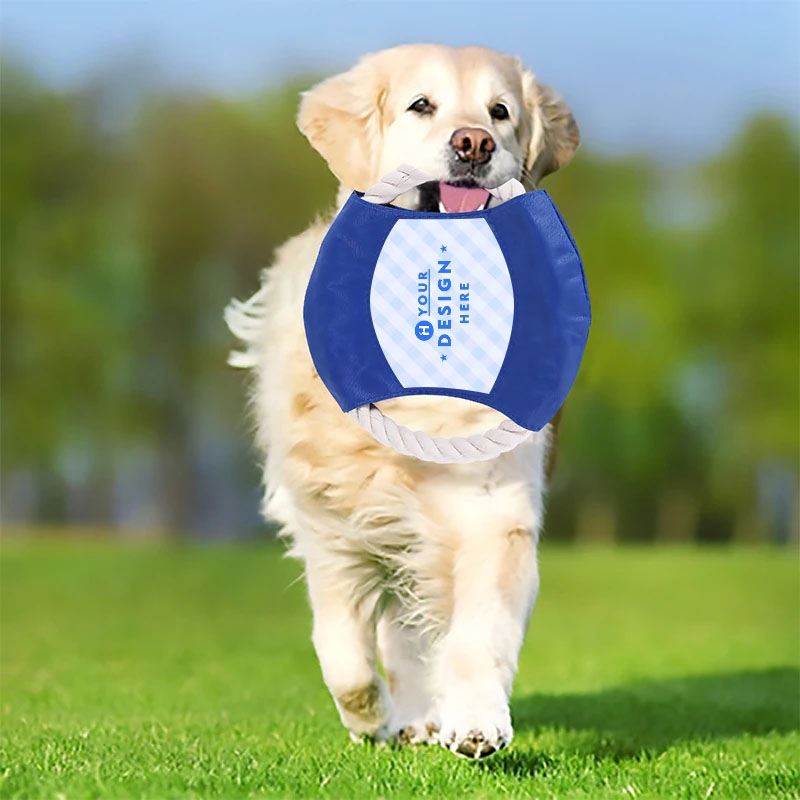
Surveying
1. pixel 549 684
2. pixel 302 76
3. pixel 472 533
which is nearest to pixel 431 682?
pixel 472 533

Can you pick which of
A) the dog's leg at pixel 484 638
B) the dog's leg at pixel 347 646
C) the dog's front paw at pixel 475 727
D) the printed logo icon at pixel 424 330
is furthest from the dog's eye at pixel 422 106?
the dog's front paw at pixel 475 727

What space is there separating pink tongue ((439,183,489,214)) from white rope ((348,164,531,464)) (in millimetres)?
41

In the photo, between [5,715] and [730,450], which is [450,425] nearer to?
[5,715]

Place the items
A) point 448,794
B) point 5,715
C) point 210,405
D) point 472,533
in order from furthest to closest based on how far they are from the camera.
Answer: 1. point 210,405
2. point 5,715
3. point 472,533
4. point 448,794

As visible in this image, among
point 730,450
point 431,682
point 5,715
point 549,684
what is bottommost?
point 730,450

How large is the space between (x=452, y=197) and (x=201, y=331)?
1916 cm

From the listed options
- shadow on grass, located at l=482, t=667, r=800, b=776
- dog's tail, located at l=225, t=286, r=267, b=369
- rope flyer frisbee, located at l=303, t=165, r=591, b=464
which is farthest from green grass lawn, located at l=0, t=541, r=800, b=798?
rope flyer frisbee, located at l=303, t=165, r=591, b=464

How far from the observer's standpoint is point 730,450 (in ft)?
78.9

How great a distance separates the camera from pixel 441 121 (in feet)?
14.5

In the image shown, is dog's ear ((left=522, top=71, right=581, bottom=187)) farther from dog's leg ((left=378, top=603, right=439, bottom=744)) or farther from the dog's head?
dog's leg ((left=378, top=603, right=439, bottom=744))

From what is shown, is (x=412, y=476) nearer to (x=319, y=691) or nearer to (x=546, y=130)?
(x=546, y=130)

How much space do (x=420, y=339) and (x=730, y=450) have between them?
20.4m

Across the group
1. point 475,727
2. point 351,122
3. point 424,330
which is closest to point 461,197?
point 424,330

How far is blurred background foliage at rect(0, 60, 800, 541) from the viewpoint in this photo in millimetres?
22672
